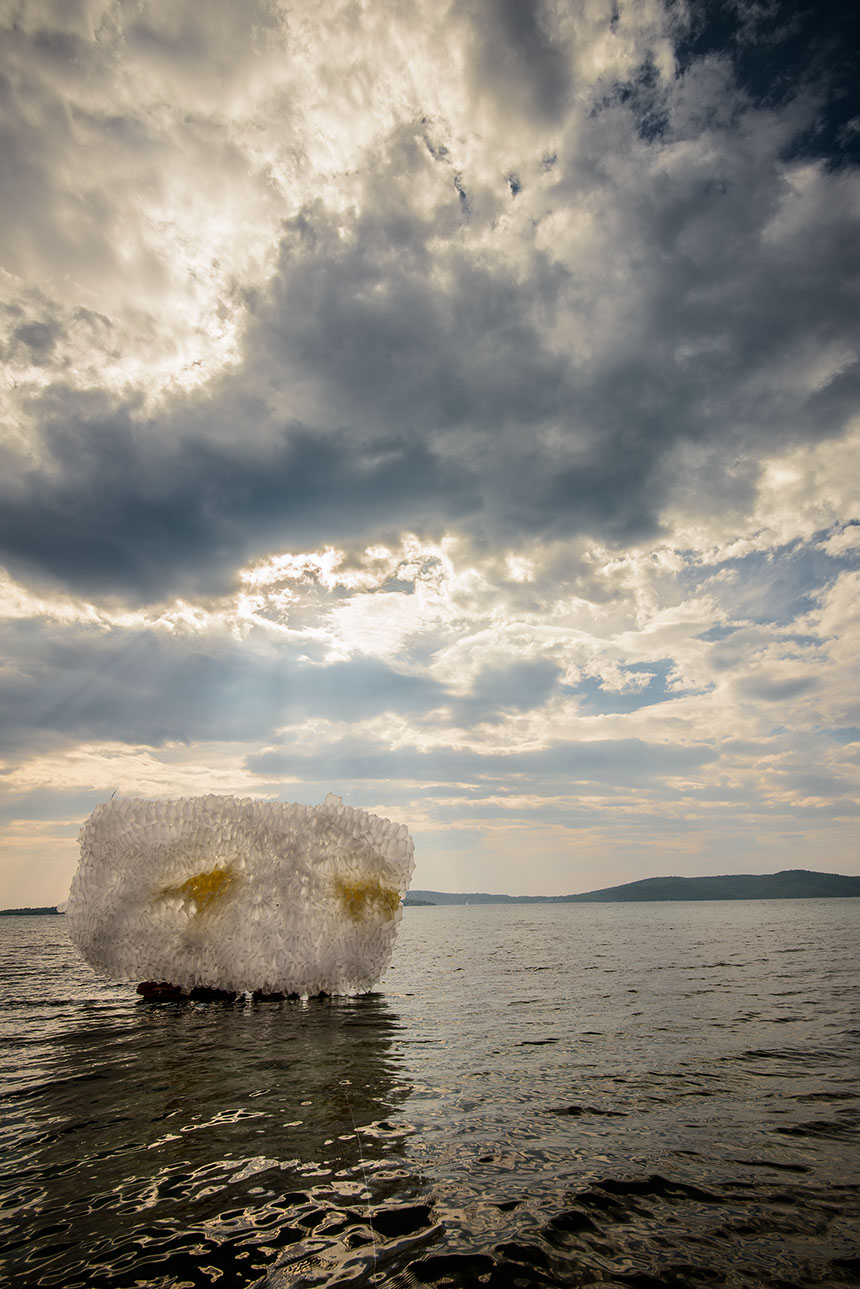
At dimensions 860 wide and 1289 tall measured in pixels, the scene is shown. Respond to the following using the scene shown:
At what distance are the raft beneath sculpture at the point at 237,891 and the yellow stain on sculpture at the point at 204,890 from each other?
2 centimetres

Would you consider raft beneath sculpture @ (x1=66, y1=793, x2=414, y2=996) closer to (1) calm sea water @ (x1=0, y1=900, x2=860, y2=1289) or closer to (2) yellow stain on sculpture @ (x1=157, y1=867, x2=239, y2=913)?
(2) yellow stain on sculpture @ (x1=157, y1=867, x2=239, y2=913)

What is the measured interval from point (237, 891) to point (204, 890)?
31.7 inches

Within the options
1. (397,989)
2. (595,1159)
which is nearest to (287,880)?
(397,989)

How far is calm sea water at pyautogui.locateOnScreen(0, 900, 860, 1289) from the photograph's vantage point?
13.8ft

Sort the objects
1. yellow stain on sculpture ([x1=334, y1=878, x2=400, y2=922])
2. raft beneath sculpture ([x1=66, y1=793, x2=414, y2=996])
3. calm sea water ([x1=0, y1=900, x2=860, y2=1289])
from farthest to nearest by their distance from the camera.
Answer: yellow stain on sculpture ([x1=334, y1=878, x2=400, y2=922]) < raft beneath sculpture ([x1=66, y1=793, x2=414, y2=996]) < calm sea water ([x1=0, y1=900, x2=860, y2=1289])

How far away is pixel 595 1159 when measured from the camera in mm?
5969

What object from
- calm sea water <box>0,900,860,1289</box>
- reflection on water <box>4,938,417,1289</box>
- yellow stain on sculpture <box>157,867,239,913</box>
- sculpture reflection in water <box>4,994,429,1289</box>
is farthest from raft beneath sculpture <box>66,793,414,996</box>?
sculpture reflection in water <box>4,994,429,1289</box>

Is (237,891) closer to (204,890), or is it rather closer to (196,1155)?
(204,890)

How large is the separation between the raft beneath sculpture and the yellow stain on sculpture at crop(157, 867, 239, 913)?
24 millimetres

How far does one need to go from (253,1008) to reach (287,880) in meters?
3.11

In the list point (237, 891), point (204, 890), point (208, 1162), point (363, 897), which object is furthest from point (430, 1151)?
point (204, 890)

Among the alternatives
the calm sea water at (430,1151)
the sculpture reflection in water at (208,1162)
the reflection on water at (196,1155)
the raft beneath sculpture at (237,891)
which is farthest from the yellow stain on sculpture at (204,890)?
the sculpture reflection in water at (208,1162)

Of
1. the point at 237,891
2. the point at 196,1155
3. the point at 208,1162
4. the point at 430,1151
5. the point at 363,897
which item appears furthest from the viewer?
the point at 363,897

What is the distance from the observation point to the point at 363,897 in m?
15.4
